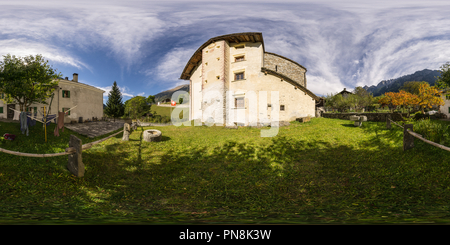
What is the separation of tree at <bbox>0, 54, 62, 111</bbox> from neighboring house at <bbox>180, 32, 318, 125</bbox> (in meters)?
16.6

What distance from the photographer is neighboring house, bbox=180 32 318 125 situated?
59.4ft

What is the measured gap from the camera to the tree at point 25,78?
51.0 ft

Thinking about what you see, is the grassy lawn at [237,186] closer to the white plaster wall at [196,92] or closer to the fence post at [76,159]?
the fence post at [76,159]

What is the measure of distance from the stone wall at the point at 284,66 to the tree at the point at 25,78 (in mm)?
24692

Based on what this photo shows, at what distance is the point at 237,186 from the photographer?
5.02 metres

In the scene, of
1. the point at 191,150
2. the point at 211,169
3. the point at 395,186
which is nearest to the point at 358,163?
the point at 395,186

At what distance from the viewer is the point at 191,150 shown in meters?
8.90

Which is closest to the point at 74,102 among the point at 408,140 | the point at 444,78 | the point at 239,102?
the point at 239,102

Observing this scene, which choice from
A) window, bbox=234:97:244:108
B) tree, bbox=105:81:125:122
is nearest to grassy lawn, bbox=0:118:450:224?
window, bbox=234:97:244:108

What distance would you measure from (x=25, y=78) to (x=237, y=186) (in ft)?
80.1

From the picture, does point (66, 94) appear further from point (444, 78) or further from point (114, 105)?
point (444, 78)
